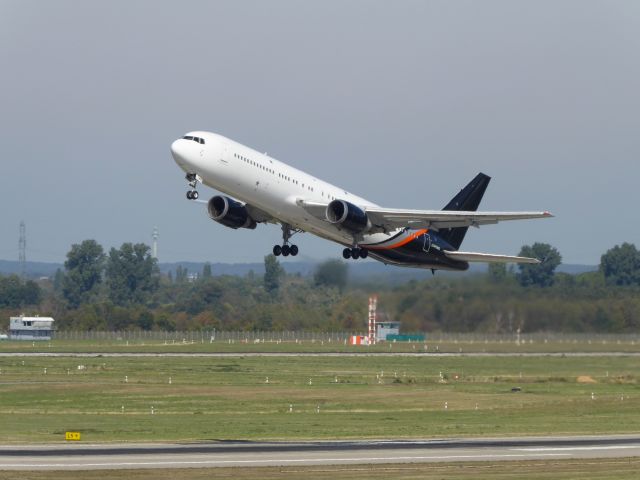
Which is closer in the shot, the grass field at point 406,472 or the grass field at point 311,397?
the grass field at point 406,472

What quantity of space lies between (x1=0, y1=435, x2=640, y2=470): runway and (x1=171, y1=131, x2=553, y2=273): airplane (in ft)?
43.7

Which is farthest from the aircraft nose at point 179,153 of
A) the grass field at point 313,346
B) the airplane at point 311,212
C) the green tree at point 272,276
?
the green tree at point 272,276

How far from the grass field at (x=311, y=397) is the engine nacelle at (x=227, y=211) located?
10.6 metres

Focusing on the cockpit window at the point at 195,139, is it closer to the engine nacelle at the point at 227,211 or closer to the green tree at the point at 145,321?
the engine nacelle at the point at 227,211

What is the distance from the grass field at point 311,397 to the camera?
197 feet

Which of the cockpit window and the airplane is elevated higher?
the cockpit window

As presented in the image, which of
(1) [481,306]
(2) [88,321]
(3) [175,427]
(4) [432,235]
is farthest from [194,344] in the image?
(3) [175,427]

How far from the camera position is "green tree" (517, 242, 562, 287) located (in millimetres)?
105125

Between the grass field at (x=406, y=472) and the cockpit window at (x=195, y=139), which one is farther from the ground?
the cockpit window at (x=195, y=139)

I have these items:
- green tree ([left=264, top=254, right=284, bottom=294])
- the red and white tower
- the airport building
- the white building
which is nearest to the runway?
the red and white tower

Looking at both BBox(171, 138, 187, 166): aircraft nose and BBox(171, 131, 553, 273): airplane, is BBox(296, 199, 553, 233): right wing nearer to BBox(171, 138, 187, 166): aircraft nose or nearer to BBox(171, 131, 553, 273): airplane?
BBox(171, 131, 553, 273): airplane

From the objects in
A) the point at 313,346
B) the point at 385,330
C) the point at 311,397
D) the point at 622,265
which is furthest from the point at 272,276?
the point at 311,397

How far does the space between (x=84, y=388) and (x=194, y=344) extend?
61.1 m

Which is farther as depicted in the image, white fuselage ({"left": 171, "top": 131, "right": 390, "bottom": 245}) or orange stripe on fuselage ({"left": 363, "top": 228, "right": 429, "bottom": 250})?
orange stripe on fuselage ({"left": 363, "top": 228, "right": 429, "bottom": 250})
